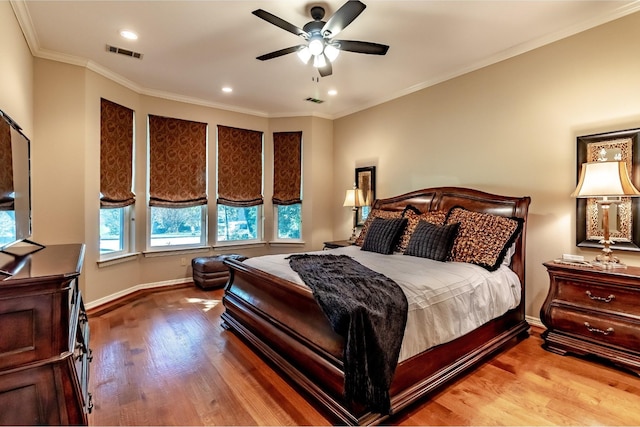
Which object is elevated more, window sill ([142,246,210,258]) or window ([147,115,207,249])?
window ([147,115,207,249])

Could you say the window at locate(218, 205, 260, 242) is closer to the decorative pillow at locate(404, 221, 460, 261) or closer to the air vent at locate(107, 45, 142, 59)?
the air vent at locate(107, 45, 142, 59)

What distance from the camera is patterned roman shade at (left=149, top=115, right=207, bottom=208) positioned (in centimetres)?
469

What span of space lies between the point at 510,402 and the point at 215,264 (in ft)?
12.4

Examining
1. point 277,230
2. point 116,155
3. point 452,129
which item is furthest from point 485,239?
point 116,155

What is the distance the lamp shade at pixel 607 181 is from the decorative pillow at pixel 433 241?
1.04m

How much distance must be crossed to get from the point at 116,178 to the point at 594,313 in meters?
5.27

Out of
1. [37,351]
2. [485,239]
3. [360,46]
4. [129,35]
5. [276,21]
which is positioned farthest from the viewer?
[129,35]

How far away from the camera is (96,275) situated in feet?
12.7

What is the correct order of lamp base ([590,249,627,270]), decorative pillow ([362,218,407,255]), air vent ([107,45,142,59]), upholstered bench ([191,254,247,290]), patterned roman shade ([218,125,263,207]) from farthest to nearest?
patterned roman shade ([218,125,263,207]) < upholstered bench ([191,254,247,290]) < decorative pillow ([362,218,407,255]) < air vent ([107,45,142,59]) < lamp base ([590,249,627,270])

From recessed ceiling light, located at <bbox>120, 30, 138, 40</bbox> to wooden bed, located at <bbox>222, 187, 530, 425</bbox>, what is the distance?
2.40 m

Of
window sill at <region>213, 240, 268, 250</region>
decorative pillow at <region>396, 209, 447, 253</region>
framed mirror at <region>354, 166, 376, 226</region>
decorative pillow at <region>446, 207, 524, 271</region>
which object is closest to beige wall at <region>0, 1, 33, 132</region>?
window sill at <region>213, 240, 268, 250</region>

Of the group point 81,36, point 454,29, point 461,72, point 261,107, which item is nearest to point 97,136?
point 81,36

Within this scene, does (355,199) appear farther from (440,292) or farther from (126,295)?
(126,295)

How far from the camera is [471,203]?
346 cm
